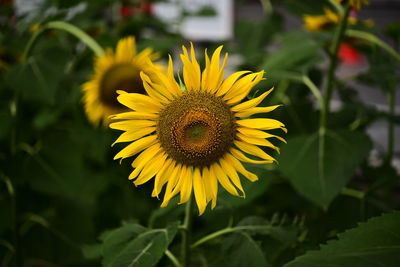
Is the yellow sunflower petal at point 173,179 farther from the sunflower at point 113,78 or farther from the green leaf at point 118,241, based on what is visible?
the sunflower at point 113,78

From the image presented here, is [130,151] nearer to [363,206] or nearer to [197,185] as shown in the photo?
[197,185]

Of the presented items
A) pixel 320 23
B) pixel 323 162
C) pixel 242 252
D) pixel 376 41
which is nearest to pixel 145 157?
pixel 242 252

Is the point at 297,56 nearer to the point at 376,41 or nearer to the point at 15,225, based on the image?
the point at 376,41

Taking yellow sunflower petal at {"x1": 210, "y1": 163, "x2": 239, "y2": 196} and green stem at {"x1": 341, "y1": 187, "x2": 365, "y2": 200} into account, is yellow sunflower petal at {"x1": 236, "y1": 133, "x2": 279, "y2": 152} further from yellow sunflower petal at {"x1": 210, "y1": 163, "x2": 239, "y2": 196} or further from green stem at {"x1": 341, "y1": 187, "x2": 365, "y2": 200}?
green stem at {"x1": 341, "y1": 187, "x2": 365, "y2": 200}

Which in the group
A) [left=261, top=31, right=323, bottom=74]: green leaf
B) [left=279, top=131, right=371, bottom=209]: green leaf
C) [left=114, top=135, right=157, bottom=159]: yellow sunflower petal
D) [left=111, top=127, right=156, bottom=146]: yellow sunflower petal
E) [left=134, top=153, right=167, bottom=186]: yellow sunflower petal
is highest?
[left=261, top=31, right=323, bottom=74]: green leaf

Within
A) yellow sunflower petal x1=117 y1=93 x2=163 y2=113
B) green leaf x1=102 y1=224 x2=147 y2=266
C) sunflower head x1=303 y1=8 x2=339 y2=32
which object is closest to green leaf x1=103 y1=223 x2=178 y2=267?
green leaf x1=102 y1=224 x2=147 y2=266

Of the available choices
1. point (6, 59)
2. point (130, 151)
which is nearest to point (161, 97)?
point (130, 151)
